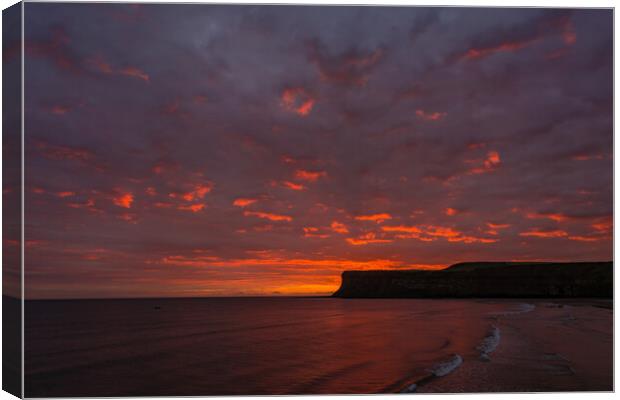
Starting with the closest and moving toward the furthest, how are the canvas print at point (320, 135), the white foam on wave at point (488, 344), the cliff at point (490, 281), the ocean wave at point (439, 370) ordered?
the canvas print at point (320, 135), the ocean wave at point (439, 370), the white foam on wave at point (488, 344), the cliff at point (490, 281)

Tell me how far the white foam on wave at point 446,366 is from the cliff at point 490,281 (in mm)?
54067

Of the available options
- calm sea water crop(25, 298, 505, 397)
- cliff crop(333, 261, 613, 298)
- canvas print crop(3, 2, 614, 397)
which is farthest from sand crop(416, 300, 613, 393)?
cliff crop(333, 261, 613, 298)

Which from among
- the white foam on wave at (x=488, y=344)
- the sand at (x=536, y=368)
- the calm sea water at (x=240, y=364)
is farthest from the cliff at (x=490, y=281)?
the sand at (x=536, y=368)

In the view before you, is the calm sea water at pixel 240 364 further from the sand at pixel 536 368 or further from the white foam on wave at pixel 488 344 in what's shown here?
the sand at pixel 536 368

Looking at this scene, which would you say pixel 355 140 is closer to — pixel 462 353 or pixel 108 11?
pixel 108 11

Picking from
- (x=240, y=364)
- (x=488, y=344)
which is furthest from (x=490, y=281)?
(x=240, y=364)

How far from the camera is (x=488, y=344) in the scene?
21984mm

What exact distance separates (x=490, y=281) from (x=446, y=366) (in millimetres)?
97415

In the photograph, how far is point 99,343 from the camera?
99.4 ft

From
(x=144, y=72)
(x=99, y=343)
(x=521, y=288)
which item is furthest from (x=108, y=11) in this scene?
(x=521, y=288)

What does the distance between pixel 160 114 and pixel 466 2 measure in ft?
27.6

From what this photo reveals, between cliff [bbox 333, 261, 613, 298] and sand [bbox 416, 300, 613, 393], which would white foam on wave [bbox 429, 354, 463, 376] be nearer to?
sand [bbox 416, 300, 613, 393]

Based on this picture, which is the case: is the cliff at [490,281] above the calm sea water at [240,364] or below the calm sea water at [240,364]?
above

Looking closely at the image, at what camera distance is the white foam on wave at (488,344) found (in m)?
19.1
